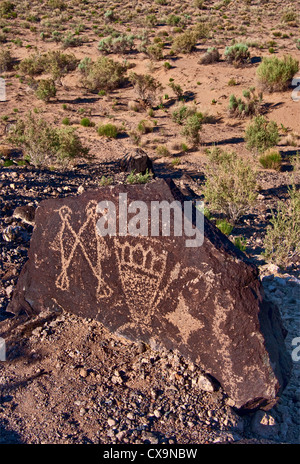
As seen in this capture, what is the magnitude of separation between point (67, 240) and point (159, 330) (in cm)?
131

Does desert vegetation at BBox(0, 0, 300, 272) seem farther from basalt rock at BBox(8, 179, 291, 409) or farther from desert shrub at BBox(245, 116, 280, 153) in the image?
basalt rock at BBox(8, 179, 291, 409)

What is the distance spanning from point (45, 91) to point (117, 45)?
10183mm

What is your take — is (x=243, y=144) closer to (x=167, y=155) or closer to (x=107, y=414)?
(x=167, y=155)

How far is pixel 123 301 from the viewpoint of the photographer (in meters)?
3.75

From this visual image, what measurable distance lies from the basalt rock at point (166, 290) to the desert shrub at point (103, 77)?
1933 cm

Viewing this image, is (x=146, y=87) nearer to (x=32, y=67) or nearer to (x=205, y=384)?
(x=32, y=67)

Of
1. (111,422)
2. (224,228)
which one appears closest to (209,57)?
(224,228)

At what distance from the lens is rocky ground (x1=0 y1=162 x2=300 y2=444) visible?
2.87 metres

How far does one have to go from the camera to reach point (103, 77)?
21.5m

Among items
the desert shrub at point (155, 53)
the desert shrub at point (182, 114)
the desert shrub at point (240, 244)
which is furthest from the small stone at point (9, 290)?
the desert shrub at point (155, 53)

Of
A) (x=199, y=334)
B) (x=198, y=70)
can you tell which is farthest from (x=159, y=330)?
(x=198, y=70)

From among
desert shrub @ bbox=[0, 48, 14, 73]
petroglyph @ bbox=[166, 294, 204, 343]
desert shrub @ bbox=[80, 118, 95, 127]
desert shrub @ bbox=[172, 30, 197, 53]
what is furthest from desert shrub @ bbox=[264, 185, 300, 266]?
desert shrub @ bbox=[0, 48, 14, 73]

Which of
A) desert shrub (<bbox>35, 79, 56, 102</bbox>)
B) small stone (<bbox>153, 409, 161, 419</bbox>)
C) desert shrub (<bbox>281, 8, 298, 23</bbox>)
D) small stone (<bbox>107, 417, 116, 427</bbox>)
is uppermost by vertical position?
desert shrub (<bbox>281, 8, 298, 23</bbox>)

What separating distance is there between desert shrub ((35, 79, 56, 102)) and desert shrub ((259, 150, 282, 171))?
12.2 meters
